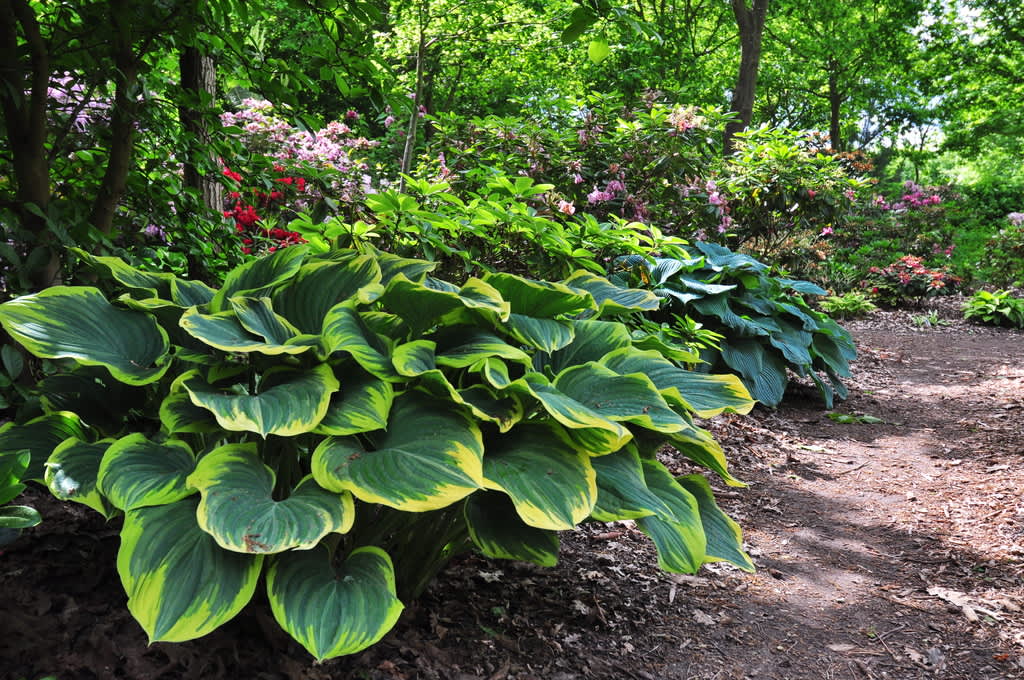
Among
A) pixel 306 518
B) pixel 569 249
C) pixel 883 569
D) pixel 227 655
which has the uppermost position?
pixel 569 249

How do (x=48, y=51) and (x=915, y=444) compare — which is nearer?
(x=48, y=51)

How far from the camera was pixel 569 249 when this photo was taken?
265 cm

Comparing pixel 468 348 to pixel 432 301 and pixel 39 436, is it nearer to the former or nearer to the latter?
pixel 432 301

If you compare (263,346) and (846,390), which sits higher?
(263,346)

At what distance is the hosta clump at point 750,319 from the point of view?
14.9 feet

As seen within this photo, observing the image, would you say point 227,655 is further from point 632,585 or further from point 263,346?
point 632,585

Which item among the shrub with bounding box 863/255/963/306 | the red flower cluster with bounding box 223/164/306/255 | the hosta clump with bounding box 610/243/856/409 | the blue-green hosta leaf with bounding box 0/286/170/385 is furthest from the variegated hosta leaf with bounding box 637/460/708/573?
the shrub with bounding box 863/255/963/306

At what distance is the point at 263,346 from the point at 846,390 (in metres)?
5.05

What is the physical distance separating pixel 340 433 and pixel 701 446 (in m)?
0.98

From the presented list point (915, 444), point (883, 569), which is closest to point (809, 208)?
point (915, 444)

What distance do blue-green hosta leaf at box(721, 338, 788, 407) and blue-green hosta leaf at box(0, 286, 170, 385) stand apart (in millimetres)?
3823

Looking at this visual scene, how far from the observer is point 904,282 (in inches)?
416

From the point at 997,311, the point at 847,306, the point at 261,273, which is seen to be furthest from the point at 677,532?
the point at 997,311

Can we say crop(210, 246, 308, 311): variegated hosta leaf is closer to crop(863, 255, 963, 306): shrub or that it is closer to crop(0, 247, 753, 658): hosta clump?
crop(0, 247, 753, 658): hosta clump
